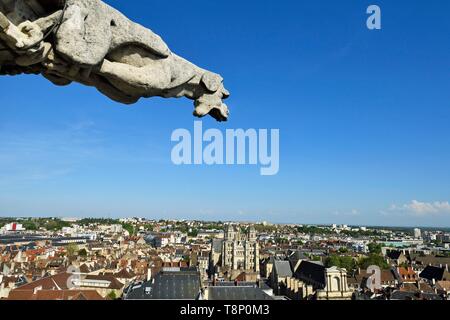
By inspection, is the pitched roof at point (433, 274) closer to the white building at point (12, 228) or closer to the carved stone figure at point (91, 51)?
the carved stone figure at point (91, 51)

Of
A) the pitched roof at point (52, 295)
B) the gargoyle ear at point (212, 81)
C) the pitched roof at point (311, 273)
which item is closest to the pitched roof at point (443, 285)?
the pitched roof at point (311, 273)

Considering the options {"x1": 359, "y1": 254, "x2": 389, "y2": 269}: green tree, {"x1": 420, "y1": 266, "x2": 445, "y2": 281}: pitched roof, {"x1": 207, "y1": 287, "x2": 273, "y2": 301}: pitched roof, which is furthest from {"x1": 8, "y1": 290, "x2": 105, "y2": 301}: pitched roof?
{"x1": 359, "y1": 254, "x2": 389, "y2": 269}: green tree

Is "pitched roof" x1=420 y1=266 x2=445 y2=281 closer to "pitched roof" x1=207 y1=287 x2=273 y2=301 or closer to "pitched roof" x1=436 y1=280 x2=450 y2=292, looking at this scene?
"pitched roof" x1=436 y1=280 x2=450 y2=292

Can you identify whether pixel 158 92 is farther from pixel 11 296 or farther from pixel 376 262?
pixel 376 262

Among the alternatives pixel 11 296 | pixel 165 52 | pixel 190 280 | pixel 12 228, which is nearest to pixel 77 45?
pixel 165 52

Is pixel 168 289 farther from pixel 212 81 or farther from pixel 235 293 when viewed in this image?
pixel 212 81

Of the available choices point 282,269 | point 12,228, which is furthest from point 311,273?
point 12,228
